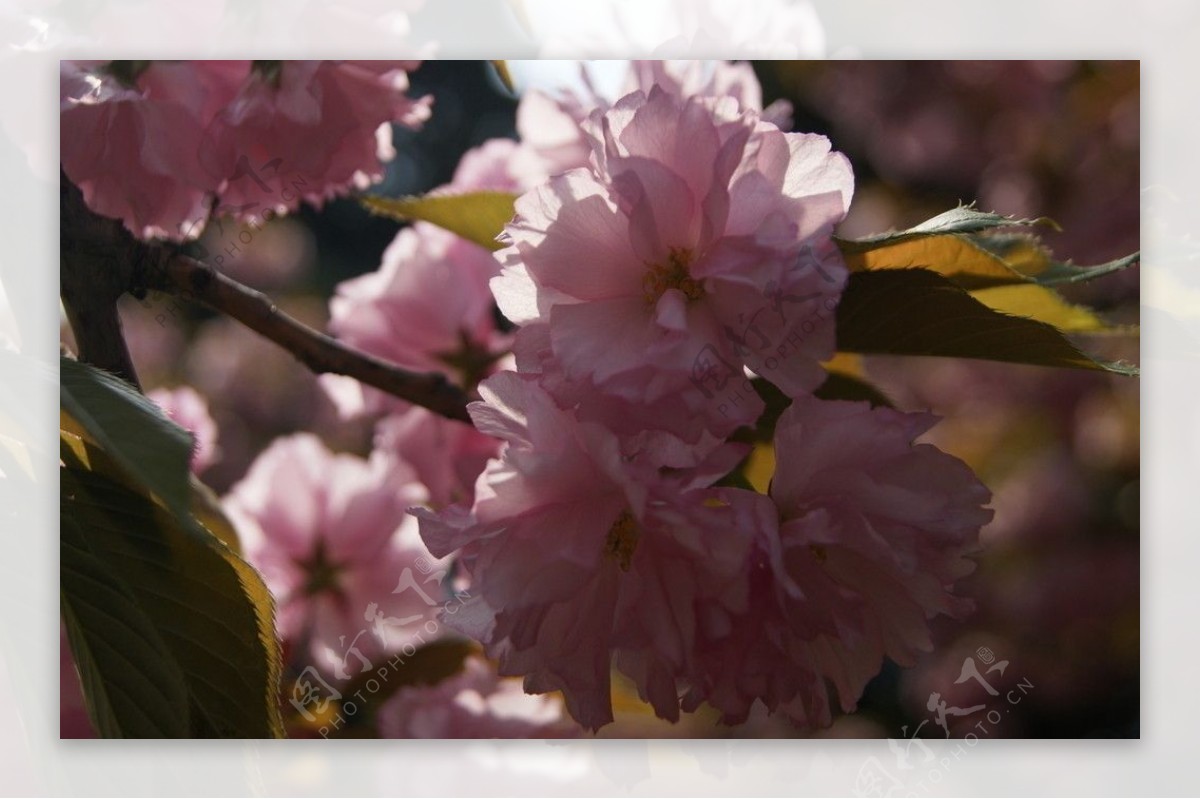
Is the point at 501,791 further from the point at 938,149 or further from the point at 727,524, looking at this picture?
the point at 938,149

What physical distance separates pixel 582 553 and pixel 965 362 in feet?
1.76

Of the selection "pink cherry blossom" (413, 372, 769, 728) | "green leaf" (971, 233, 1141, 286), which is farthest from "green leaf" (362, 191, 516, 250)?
"green leaf" (971, 233, 1141, 286)

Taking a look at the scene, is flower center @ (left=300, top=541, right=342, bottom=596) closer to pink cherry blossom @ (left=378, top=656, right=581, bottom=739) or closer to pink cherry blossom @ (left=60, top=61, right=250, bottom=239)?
pink cherry blossom @ (left=378, top=656, right=581, bottom=739)

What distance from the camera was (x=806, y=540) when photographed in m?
0.64

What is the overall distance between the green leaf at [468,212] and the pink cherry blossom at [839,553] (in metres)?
0.24

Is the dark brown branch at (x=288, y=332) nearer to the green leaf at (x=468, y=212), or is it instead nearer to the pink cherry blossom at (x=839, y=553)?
the green leaf at (x=468, y=212)

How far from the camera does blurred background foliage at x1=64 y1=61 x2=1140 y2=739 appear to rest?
0.96 metres

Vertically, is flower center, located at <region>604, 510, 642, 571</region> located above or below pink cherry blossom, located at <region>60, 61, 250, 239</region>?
below

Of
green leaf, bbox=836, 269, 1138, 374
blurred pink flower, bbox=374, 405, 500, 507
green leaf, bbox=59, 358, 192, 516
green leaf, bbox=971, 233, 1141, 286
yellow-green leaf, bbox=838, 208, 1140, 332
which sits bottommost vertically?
green leaf, bbox=59, 358, 192, 516

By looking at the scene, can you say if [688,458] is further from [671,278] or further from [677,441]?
[671,278]

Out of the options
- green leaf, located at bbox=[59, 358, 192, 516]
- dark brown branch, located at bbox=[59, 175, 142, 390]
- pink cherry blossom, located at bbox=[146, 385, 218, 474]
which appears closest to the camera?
green leaf, located at bbox=[59, 358, 192, 516]

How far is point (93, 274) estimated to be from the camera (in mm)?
915

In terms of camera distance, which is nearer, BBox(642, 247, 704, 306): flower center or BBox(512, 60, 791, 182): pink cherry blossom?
BBox(642, 247, 704, 306): flower center

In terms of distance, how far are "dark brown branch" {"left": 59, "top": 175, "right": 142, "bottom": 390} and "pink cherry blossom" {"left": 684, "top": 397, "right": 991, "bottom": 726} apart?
460 mm
